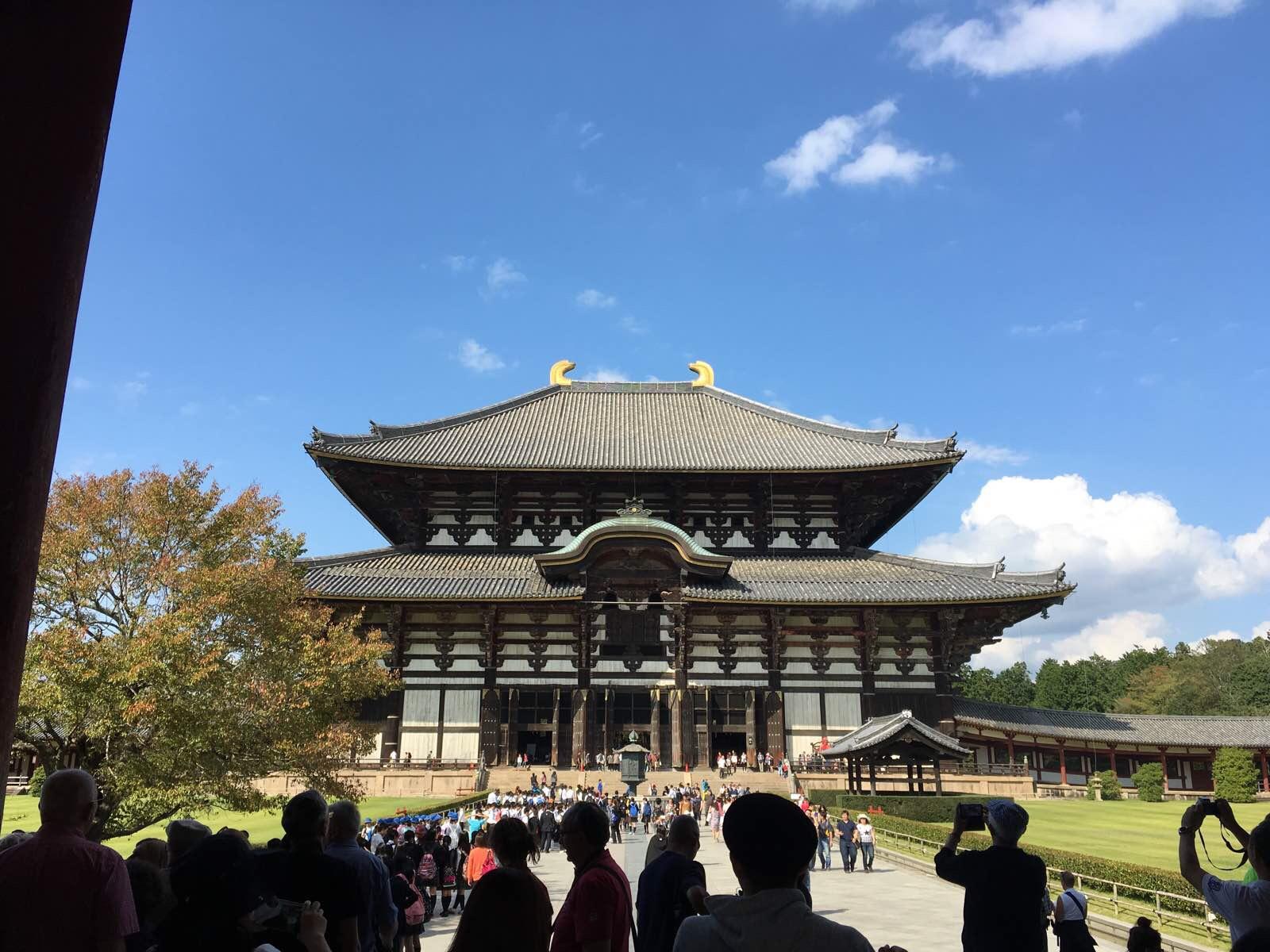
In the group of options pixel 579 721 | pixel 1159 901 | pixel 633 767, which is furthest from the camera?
pixel 579 721

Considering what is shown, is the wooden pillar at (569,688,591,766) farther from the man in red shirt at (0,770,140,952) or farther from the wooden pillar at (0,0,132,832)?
the wooden pillar at (0,0,132,832)

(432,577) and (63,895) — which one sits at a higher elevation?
(432,577)

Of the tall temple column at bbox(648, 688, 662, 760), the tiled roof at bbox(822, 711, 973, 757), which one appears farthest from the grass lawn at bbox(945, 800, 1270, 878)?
the tall temple column at bbox(648, 688, 662, 760)

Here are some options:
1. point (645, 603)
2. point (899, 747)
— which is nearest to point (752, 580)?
point (645, 603)

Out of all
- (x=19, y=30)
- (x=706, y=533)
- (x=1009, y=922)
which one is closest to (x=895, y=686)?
(x=706, y=533)

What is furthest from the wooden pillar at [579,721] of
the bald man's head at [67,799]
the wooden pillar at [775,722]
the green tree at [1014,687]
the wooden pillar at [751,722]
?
the green tree at [1014,687]

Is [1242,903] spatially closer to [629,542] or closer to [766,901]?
[766,901]

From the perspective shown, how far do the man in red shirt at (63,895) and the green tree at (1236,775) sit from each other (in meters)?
47.2

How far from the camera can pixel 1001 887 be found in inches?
205

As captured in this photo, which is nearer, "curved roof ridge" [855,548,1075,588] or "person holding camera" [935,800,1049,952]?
"person holding camera" [935,800,1049,952]

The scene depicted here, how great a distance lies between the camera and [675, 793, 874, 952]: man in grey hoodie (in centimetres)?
271

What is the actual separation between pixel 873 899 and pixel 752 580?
21.0m

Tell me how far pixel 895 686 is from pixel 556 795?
14412 mm

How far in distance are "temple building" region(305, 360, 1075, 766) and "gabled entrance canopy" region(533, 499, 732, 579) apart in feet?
0.30
